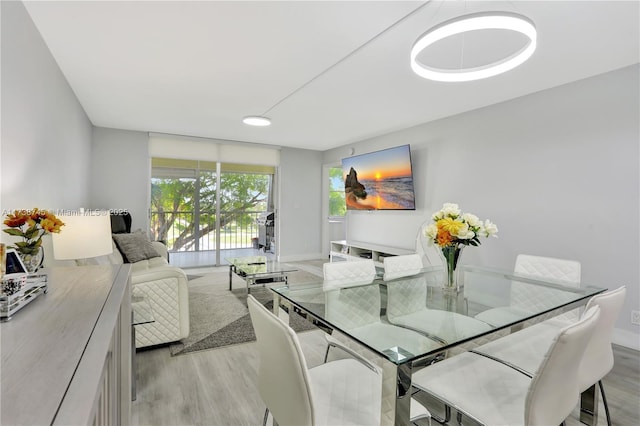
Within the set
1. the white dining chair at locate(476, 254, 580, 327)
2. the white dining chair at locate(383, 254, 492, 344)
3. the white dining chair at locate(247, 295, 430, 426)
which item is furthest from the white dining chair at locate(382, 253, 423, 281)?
the white dining chair at locate(247, 295, 430, 426)

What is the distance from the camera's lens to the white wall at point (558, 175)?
2746mm

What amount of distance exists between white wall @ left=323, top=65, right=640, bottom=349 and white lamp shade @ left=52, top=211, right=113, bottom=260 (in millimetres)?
3831

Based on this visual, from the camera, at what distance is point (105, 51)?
99.8 inches

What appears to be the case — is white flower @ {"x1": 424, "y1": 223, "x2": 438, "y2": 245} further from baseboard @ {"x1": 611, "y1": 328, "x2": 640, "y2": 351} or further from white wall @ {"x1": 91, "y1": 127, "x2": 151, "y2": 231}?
white wall @ {"x1": 91, "y1": 127, "x2": 151, "y2": 231}

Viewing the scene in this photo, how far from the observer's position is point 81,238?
1.75 metres

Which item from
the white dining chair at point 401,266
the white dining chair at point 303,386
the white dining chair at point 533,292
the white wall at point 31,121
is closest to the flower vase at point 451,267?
the white dining chair at point 533,292

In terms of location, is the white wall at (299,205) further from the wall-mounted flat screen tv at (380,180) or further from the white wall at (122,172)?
the white wall at (122,172)

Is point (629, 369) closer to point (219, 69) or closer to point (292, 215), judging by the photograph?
point (219, 69)

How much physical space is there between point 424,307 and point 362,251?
3870mm

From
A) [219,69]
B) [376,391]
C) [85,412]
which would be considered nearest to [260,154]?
[219,69]

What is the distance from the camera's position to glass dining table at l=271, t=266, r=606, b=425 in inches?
43.0

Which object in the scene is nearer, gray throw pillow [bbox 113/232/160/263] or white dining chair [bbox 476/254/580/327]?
white dining chair [bbox 476/254/580/327]

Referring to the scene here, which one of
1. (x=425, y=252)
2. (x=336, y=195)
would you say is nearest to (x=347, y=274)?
(x=425, y=252)

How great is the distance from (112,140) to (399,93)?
4581mm
